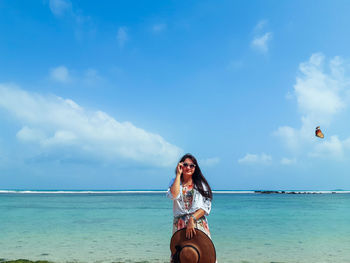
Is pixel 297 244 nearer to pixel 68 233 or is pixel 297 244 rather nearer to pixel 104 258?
pixel 104 258

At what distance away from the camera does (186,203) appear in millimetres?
3988

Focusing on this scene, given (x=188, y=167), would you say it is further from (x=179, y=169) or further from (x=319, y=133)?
(x=319, y=133)

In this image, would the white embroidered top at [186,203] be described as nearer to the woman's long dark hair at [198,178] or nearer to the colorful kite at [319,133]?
the woman's long dark hair at [198,178]

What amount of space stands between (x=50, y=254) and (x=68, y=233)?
3.89 m

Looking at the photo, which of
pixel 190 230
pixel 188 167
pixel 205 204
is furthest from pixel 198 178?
pixel 190 230

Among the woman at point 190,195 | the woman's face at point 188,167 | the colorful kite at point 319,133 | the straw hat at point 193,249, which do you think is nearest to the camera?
the straw hat at point 193,249

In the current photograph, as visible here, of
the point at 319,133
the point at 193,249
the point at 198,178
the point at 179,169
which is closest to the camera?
the point at 193,249

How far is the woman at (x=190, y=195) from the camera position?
3871 millimetres

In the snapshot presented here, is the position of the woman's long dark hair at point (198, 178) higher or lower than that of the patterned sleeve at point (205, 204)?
higher

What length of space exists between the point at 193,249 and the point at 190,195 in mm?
623

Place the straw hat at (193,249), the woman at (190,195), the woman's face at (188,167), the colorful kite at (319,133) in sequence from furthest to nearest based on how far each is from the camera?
the colorful kite at (319,133) → the woman's face at (188,167) → the woman at (190,195) → the straw hat at (193,249)

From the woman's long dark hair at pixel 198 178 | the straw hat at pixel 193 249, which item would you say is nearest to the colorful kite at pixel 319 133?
the woman's long dark hair at pixel 198 178

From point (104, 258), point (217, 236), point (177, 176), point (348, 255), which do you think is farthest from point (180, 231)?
point (217, 236)

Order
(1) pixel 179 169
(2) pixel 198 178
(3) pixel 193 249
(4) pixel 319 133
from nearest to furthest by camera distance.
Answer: (3) pixel 193 249
(1) pixel 179 169
(2) pixel 198 178
(4) pixel 319 133
